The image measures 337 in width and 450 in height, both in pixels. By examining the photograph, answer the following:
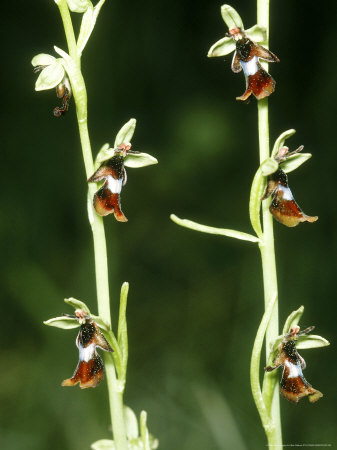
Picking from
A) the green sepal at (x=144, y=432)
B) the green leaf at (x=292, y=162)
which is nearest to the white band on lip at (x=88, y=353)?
the green sepal at (x=144, y=432)

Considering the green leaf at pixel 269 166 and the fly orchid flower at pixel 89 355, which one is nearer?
the green leaf at pixel 269 166

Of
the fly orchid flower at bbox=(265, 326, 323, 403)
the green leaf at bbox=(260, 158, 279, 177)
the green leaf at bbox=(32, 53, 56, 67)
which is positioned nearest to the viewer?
the green leaf at bbox=(260, 158, 279, 177)

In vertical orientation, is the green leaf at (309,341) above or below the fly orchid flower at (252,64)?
below

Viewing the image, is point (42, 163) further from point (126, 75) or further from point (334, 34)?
point (334, 34)

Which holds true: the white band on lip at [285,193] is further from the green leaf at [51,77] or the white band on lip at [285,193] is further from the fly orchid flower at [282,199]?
the green leaf at [51,77]

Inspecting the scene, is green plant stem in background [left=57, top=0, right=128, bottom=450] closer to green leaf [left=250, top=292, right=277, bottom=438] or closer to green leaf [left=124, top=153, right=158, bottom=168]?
green leaf [left=124, top=153, right=158, bottom=168]

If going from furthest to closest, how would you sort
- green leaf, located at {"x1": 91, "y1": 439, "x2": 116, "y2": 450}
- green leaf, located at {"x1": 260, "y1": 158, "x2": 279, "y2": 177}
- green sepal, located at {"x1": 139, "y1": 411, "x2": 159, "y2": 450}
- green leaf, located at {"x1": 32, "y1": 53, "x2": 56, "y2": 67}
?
green leaf, located at {"x1": 91, "y1": 439, "x2": 116, "y2": 450}
green sepal, located at {"x1": 139, "y1": 411, "x2": 159, "y2": 450}
green leaf, located at {"x1": 32, "y1": 53, "x2": 56, "y2": 67}
green leaf, located at {"x1": 260, "y1": 158, "x2": 279, "y2": 177}

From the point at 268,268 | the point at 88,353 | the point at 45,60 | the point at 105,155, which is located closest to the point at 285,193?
the point at 268,268

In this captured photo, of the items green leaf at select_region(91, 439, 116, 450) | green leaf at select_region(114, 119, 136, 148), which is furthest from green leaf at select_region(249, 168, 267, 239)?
green leaf at select_region(91, 439, 116, 450)

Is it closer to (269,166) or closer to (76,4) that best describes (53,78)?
(76,4)
